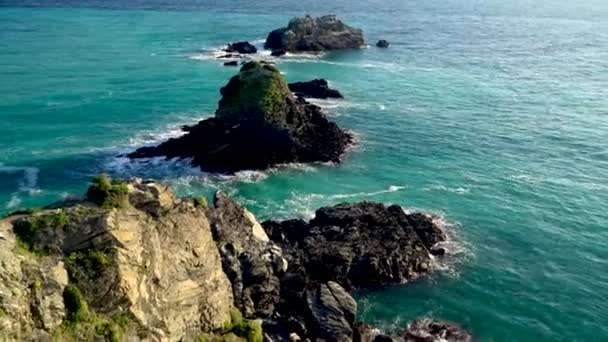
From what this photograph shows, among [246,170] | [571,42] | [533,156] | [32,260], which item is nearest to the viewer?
[32,260]

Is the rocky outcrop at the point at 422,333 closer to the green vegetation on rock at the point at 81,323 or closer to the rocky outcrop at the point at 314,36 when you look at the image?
the green vegetation on rock at the point at 81,323

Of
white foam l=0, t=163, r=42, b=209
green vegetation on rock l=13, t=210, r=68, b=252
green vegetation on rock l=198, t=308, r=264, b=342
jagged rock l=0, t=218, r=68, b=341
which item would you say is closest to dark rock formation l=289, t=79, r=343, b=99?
white foam l=0, t=163, r=42, b=209

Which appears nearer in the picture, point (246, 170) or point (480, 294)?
point (480, 294)

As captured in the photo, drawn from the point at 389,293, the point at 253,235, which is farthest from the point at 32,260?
the point at 389,293

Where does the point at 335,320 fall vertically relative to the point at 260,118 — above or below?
below

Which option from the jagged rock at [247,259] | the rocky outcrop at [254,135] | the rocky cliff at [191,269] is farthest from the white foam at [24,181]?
the rocky cliff at [191,269]

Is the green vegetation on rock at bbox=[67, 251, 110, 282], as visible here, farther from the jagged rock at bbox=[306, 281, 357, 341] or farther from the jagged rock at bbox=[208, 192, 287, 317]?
the jagged rock at bbox=[306, 281, 357, 341]

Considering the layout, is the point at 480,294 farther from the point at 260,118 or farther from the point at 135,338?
the point at 260,118
